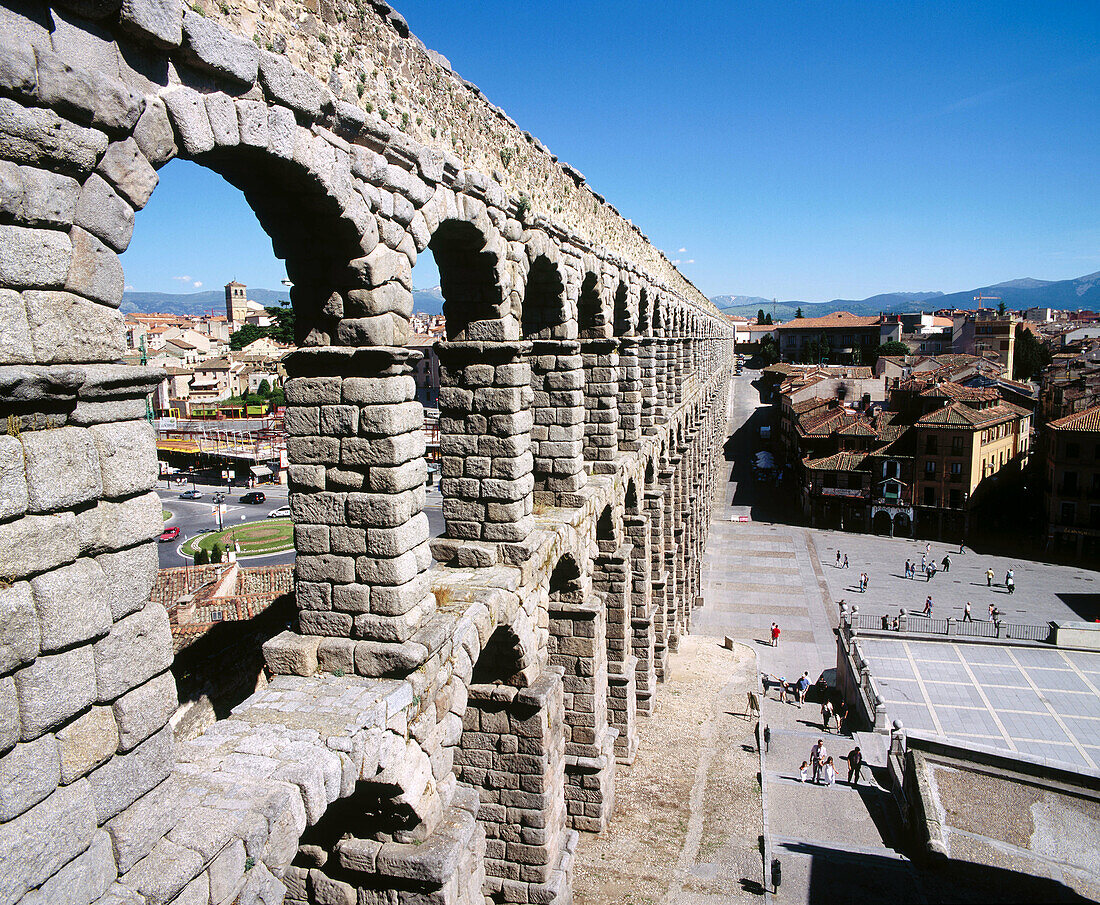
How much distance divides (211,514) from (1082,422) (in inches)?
2046

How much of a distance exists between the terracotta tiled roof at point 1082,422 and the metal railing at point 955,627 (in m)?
15.4

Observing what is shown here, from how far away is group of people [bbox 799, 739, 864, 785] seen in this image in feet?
68.4

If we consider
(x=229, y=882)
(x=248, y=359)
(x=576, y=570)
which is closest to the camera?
(x=229, y=882)

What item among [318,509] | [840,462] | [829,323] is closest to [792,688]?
[318,509]

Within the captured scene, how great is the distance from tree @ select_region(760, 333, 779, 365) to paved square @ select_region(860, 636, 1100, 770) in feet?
319

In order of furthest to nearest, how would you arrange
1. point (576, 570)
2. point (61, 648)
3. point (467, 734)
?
point (576, 570) → point (467, 734) → point (61, 648)

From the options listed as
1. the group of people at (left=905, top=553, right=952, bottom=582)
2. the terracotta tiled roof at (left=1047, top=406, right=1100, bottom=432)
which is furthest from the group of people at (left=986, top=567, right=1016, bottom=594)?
the terracotta tiled roof at (left=1047, top=406, right=1100, bottom=432)

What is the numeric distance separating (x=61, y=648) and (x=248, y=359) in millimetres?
79880

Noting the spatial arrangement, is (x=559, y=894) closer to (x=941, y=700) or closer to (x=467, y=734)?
(x=467, y=734)

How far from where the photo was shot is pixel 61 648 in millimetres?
4184

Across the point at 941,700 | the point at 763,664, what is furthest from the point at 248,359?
the point at 941,700

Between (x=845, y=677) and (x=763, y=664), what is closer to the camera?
(x=845, y=677)

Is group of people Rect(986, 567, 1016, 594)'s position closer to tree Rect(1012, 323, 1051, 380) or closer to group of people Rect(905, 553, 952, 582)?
group of people Rect(905, 553, 952, 582)

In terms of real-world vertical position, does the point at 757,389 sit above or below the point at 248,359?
below
